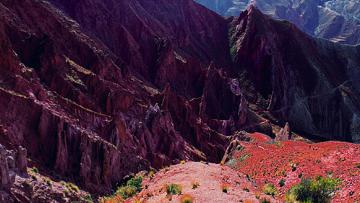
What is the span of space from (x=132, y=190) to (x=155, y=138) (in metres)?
23.9

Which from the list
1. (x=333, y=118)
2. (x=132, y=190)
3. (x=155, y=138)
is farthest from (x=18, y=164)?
(x=333, y=118)

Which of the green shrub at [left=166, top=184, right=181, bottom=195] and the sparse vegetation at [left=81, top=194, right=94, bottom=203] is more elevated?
the green shrub at [left=166, top=184, right=181, bottom=195]

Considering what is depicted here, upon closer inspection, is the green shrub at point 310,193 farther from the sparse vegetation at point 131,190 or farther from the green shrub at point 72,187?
the green shrub at point 72,187

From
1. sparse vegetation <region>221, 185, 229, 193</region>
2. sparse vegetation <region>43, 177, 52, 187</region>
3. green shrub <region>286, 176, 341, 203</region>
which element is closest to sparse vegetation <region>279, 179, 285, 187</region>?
green shrub <region>286, 176, 341, 203</region>

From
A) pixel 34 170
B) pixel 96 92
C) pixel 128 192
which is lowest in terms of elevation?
pixel 128 192

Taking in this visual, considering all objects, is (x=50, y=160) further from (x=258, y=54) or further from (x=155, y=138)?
(x=258, y=54)

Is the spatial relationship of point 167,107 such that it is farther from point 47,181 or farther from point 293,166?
point 47,181

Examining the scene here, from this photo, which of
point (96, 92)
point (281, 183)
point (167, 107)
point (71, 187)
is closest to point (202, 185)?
point (71, 187)

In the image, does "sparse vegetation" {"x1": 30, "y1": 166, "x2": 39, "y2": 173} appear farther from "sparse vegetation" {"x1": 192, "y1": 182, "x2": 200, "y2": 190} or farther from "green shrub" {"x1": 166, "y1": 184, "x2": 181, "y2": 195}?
"sparse vegetation" {"x1": 192, "y1": 182, "x2": 200, "y2": 190}

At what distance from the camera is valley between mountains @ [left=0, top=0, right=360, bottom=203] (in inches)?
1473

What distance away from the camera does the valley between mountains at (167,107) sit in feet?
123

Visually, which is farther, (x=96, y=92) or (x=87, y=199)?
(x=96, y=92)

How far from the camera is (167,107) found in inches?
2813

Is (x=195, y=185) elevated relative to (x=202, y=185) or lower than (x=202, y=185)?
elevated
